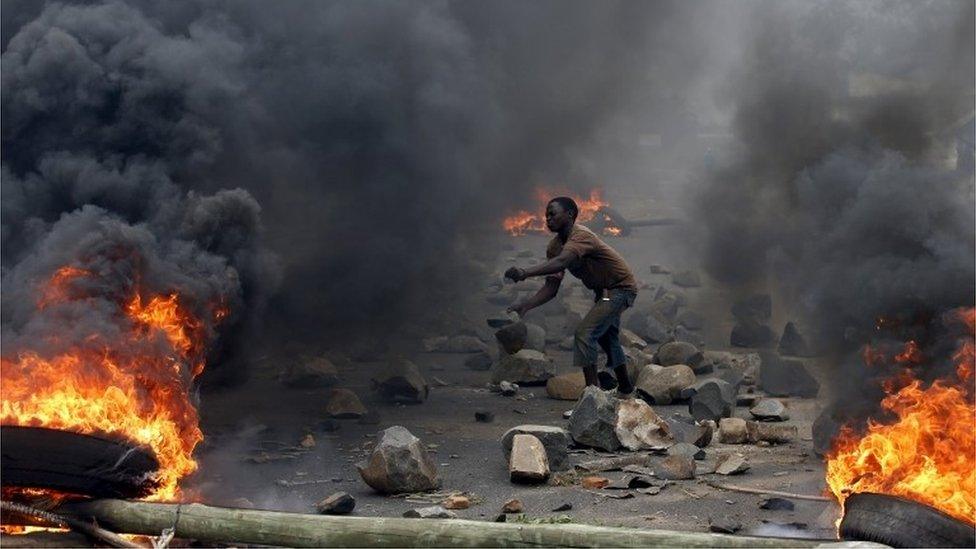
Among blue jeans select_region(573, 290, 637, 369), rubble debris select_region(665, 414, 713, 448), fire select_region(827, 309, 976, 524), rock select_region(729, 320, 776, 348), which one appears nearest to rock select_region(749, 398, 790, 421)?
rubble debris select_region(665, 414, 713, 448)

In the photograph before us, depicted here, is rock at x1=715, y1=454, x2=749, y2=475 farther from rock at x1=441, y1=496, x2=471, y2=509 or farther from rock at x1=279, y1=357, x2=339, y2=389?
rock at x1=279, y1=357, x2=339, y2=389

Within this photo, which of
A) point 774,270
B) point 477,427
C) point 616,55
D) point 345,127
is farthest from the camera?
point 616,55

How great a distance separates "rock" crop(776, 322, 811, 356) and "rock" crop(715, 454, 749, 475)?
5.41 metres

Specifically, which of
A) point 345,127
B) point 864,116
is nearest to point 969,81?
point 864,116

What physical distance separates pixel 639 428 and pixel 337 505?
2.97 metres

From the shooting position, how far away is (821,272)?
780cm

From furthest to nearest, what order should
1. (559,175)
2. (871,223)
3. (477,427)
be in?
1. (559,175)
2. (477,427)
3. (871,223)

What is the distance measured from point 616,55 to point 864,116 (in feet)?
24.5

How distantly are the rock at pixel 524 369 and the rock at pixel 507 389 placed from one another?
191 millimetres

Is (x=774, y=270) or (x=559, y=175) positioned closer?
(x=774, y=270)

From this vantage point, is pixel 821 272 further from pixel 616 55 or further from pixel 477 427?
pixel 616 55

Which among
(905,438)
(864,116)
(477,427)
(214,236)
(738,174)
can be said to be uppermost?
(738,174)

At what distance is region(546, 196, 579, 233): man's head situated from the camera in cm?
966

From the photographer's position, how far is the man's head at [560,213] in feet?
31.7
